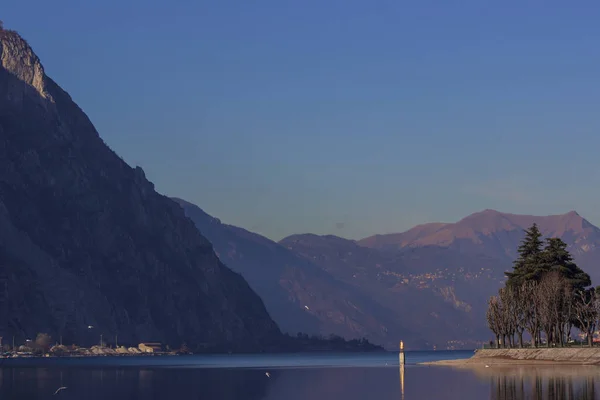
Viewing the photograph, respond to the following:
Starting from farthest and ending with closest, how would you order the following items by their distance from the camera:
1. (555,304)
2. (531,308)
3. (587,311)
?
(531,308), (555,304), (587,311)

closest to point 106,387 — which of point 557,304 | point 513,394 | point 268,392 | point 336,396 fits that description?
point 268,392

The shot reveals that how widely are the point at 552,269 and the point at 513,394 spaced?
91.3 meters

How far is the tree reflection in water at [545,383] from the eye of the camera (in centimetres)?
10312

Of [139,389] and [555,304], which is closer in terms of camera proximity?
[139,389]

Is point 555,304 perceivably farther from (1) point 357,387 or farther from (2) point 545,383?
(2) point 545,383

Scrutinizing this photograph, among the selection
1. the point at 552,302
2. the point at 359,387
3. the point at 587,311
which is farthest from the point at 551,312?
the point at 359,387

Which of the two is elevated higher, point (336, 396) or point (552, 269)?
point (552, 269)

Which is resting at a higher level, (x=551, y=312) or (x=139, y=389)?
(x=551, y=312)

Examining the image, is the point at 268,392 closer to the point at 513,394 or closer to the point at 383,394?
the point at 383,394

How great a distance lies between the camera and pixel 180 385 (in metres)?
153

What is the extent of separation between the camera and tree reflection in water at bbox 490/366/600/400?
103125mm

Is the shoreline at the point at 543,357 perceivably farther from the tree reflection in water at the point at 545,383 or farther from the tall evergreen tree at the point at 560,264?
the tall evergreen tree at the point at 560,264

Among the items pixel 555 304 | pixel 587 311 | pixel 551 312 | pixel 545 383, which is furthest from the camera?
pixel 551 312

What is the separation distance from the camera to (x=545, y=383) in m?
119
